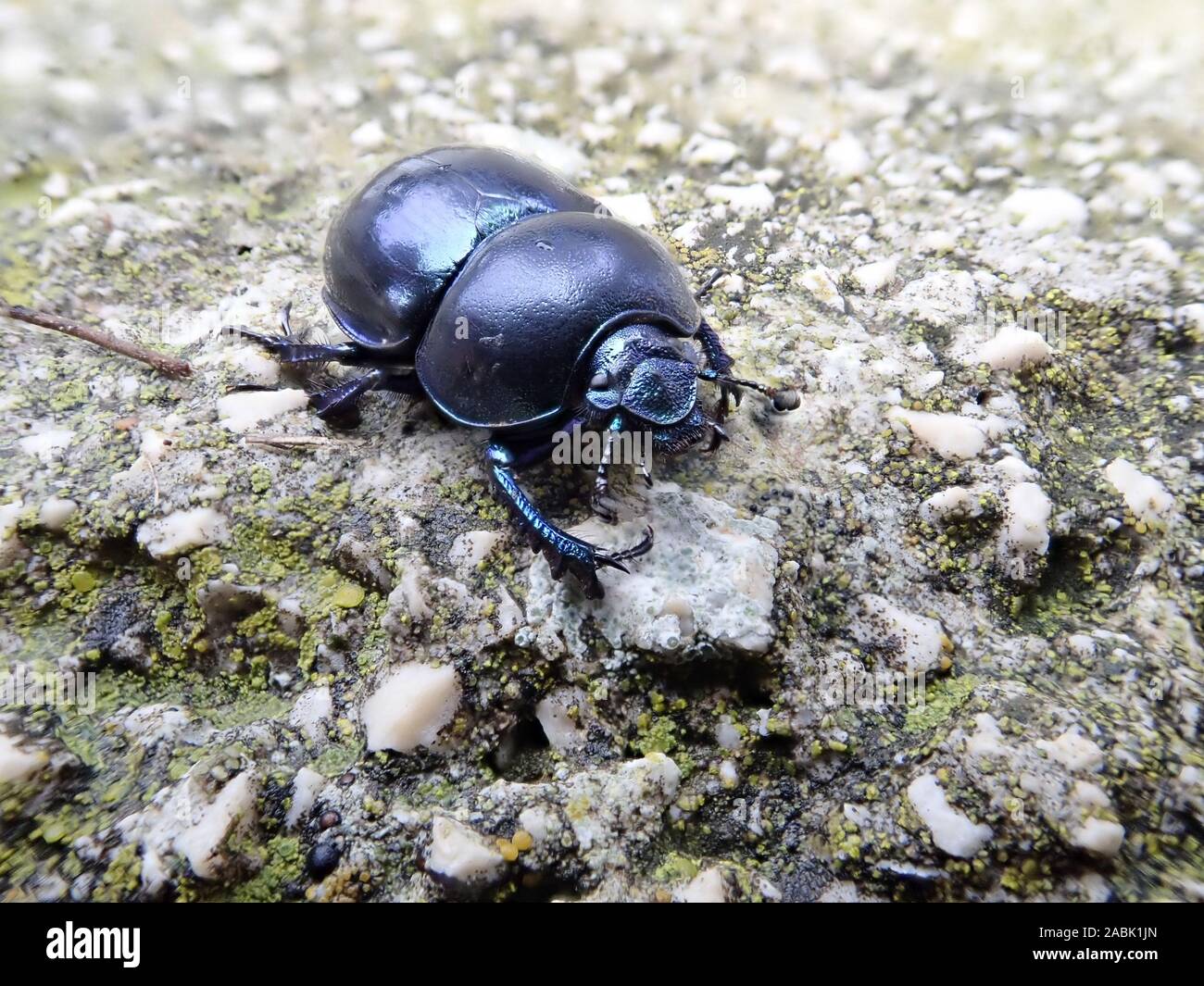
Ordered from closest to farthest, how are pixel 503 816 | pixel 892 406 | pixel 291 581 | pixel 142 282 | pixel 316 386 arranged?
pixel 503 816 → pixel 291 581 → pixel 892 406 → pixel 316 386 → pixel 142 282

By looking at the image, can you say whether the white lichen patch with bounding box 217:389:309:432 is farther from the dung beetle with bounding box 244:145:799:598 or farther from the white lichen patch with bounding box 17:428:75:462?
the white lichen patch with bounding box 17:428:75:462

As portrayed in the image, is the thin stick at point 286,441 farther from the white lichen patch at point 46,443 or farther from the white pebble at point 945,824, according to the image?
the white pebble at point 945,824

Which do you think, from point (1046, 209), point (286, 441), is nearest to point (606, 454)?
point (286, 441)

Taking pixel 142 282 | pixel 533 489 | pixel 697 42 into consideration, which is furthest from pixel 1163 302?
pixel 142 282

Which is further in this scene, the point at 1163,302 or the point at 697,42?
the point at 697,42

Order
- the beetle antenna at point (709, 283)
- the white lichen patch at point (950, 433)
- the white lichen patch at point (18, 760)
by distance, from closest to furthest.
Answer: the white lichen patch at point (18, 760) < the white lichen patch at point (950, 433) < the beetle antenna at point (709, 283)

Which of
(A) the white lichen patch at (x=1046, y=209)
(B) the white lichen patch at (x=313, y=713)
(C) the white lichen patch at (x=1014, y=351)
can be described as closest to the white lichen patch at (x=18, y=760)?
(B) the white lichen patch at (x=313, y=713)
